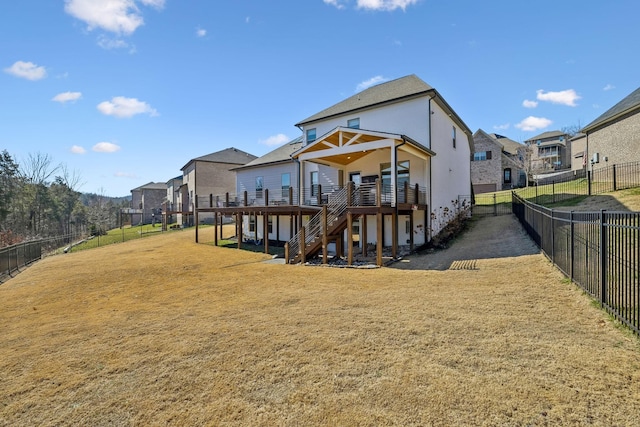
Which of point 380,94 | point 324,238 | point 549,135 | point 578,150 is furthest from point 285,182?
point 549,135

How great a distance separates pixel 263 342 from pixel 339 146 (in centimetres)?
1178

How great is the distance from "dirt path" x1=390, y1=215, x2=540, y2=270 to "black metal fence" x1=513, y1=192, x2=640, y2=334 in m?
3.24

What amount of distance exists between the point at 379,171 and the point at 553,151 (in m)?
56.8

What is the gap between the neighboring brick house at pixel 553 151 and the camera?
53.3 m

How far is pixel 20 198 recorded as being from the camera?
43.7 m

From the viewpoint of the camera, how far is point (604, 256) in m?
5.44

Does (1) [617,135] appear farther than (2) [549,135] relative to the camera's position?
No

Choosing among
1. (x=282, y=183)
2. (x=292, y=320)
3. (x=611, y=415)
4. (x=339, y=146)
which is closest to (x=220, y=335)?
(x=292, y=320)

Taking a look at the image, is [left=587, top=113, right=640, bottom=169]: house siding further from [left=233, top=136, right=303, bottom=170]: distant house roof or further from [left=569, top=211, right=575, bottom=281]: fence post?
[left=233, top=136, right=303, bottom=170]: distant house roof

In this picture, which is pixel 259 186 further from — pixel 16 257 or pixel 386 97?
pixel 16 257

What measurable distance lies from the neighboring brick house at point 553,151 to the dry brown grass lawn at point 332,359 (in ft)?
184

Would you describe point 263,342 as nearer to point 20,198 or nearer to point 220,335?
point 220,335

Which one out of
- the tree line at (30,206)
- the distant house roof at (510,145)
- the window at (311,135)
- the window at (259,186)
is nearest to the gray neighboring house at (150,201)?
the tree line at (30,206)

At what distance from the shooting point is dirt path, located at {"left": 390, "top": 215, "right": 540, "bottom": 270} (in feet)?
38.9
